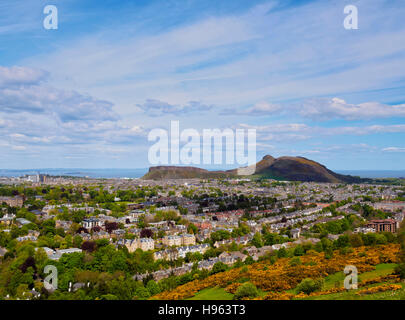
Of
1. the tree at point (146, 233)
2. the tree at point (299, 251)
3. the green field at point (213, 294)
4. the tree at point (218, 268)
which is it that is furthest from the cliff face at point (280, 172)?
the green field at point (213, 294)

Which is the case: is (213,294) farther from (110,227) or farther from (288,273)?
(110,227)

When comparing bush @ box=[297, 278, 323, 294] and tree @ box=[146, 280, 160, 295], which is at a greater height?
bush @ box=[297, 278, 323, 294]

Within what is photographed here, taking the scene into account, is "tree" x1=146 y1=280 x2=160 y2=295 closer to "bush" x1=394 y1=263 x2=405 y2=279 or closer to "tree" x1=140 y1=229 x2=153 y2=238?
"bush" x1=394 y1=263 x2=405 y2=279

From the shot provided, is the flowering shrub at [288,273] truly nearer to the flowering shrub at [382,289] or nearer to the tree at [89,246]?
the flowering shrub at [382,289]

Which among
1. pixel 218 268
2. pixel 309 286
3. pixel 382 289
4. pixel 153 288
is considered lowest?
pixel 218 268

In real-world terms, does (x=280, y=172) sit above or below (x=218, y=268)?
above

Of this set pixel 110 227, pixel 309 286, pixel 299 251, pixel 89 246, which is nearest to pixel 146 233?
pixel 110 227

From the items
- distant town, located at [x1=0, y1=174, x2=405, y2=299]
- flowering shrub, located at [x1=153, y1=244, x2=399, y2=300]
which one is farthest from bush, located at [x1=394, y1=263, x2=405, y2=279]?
distant town, located at [x1=0, y1=174, x2=405, y2=299]

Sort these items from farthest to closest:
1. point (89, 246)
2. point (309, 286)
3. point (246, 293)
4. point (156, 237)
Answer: point (156, 237)
point (89, 246)
point (246, 293)
point (309, 286)

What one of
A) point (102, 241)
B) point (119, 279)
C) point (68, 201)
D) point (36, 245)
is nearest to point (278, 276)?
point (119, 279)
